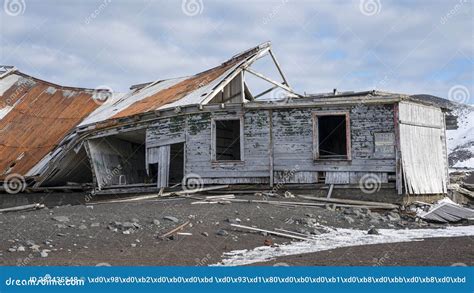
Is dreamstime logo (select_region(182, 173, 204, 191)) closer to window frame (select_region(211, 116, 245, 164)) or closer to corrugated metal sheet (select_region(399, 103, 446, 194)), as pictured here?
window frame (select_region(211, 116, 245, 164))

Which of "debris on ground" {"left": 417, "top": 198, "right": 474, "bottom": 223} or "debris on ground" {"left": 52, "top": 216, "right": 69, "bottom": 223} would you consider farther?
"debris on ground" {"left": 417, "top": 198, "right": 474, "bottom": 223}

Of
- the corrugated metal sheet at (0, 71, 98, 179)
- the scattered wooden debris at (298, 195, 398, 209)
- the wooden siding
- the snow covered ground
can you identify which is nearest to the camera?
the scattered wooden debris at (298, 195, 398, 209)

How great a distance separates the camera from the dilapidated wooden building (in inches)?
682

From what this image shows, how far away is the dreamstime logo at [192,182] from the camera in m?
18.8

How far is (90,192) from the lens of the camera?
2320cm

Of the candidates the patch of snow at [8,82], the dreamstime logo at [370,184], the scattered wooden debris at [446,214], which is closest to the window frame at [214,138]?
the dreamstime logo at [370,184]

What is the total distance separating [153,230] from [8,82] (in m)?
Answer: 22.6

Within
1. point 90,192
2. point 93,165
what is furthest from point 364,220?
point 90,192

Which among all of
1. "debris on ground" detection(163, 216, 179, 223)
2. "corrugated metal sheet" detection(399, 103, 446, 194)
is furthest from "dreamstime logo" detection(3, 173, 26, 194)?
"corrugated metal sheet" detection(399, 103, 446, 194)

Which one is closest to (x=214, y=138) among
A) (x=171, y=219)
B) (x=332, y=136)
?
(x=332, y=136)

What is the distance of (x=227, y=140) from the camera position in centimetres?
2128

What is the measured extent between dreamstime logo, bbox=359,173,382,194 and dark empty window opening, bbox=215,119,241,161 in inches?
217

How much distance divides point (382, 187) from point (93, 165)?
36.3 feet

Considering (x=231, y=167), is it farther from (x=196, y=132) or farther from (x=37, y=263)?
(x=37, y=263)
